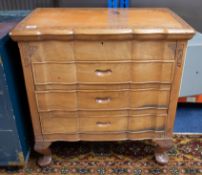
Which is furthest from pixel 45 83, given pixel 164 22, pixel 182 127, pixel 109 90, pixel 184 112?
pixel 184 112

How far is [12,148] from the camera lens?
4.00 ft

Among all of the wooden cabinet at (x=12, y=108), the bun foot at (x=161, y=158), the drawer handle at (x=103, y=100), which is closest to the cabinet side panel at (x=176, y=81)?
the bun foot at (x=161, y=158)

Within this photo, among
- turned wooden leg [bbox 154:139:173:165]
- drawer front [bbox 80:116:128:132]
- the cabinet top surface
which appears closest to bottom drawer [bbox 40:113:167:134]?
drawer front [bbox 80:116:128:132]

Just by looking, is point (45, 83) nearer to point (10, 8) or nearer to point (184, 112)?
point (10, 8)

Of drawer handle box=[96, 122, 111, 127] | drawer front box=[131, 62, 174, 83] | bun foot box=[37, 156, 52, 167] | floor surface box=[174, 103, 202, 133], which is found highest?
drawer front box=[131, 62, 174, 83]

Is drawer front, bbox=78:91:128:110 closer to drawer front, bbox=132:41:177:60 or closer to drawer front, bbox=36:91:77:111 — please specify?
drawer front, bbox=36:91:77:111

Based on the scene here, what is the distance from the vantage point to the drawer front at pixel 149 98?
3.65 feet

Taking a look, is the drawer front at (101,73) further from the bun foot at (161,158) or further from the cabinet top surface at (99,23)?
the bun foot at (161,158)

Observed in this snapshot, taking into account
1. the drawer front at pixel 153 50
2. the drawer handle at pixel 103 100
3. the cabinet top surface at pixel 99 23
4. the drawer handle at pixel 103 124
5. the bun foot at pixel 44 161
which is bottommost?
the bun foot at pixel 44 161

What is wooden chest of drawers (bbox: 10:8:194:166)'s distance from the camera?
975 mm

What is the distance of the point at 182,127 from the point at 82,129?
2.52 ft

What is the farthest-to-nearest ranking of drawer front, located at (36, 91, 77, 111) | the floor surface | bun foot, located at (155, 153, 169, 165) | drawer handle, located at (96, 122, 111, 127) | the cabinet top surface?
1. the floor surface
2. bun foot, located at (155, 153, 169, 165)
3. drawer handle, located at (96, 122, 111, 127)
4. drawer front, located at (36, 91, 77, 111)
5. the cabinet top surface

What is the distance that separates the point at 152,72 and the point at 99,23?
0.32m

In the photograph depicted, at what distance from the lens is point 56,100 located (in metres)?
1.13
